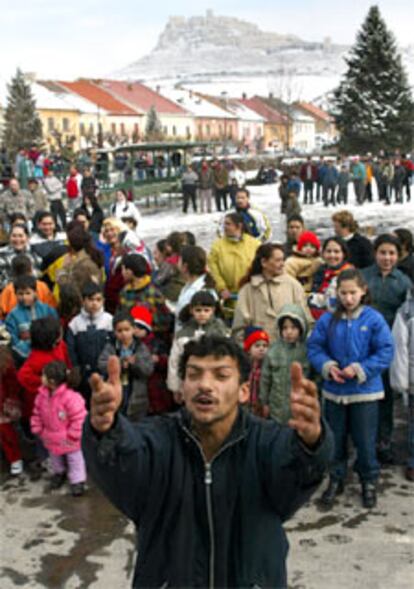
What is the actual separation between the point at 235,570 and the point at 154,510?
289 mm

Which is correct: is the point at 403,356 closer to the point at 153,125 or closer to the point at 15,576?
the point at 15,576

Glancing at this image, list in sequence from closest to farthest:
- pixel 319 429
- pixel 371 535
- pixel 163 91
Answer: pixel 319 429
pixel 371 535
pixel 163 91

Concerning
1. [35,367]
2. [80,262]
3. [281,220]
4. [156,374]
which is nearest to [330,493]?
[156,374]

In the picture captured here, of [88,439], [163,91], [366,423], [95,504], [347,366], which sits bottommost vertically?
[95,504]

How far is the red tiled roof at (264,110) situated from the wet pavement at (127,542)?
344 feet

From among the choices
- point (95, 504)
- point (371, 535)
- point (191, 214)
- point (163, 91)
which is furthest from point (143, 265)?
point (163, 91)

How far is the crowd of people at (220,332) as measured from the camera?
460 cm

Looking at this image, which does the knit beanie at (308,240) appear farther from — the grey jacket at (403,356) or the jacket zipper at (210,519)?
the jacket zipper at (210,519)

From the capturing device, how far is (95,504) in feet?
16.1

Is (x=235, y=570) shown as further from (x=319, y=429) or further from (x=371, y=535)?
(x=371, y=535)

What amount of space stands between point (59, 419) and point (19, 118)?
56451 mm

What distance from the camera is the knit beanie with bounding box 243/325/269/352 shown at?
5.10 m

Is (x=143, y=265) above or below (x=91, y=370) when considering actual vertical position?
above

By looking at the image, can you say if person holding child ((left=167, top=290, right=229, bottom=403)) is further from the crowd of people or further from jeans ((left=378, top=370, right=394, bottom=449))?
jeans ((left=378, top=370, right=394, bottom=449))
